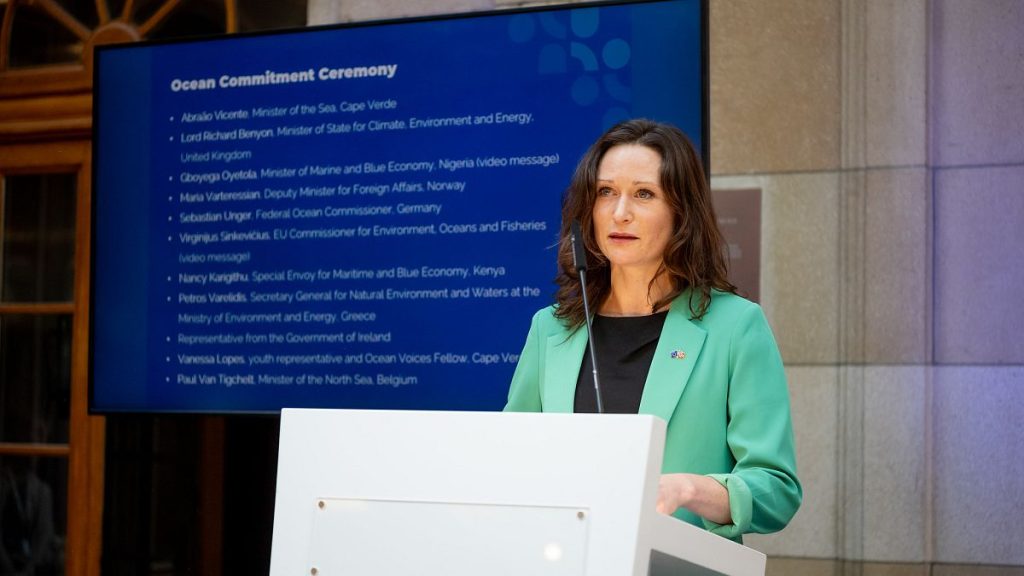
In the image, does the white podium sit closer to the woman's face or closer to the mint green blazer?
the mint green blazer

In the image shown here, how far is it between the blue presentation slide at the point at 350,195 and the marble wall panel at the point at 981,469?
1113 millimetres

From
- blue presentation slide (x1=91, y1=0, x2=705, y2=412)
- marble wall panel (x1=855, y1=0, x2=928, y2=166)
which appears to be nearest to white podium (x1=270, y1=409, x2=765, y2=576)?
blue presentation slide (x1=91, y1=0, x2=705, y2=412)

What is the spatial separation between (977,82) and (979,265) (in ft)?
1.72

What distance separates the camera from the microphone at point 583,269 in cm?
219

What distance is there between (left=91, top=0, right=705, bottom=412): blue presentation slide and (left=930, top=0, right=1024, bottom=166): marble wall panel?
82 centimetres

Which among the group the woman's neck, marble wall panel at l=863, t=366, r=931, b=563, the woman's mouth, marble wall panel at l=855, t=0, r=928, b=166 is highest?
marble wall panel at l=855, t=0, r=928, b=166

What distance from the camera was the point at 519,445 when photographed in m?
1.61

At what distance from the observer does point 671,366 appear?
2.28 metres

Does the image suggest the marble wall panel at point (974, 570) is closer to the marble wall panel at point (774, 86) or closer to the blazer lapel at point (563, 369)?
the marble wall panel at point (774, 86)

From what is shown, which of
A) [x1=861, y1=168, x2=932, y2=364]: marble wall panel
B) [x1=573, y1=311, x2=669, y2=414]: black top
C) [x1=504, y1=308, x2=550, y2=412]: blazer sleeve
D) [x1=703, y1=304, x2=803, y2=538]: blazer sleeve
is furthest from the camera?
[x1=861, y1=168, x2=932, y2=364]: marble wall panel

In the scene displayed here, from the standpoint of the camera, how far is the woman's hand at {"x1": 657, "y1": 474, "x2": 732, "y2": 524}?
179 cm

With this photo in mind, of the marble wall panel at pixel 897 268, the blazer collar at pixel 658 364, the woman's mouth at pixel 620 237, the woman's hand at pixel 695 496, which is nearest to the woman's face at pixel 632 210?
the woman's mouth at pixel 620 237

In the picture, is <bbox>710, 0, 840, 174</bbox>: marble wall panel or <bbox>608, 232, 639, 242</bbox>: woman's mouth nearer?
<bbox>608, 232, 639, 242</bbox>: woman's mouth


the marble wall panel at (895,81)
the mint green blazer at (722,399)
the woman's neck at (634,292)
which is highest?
the marble wall panel at (895,81)
